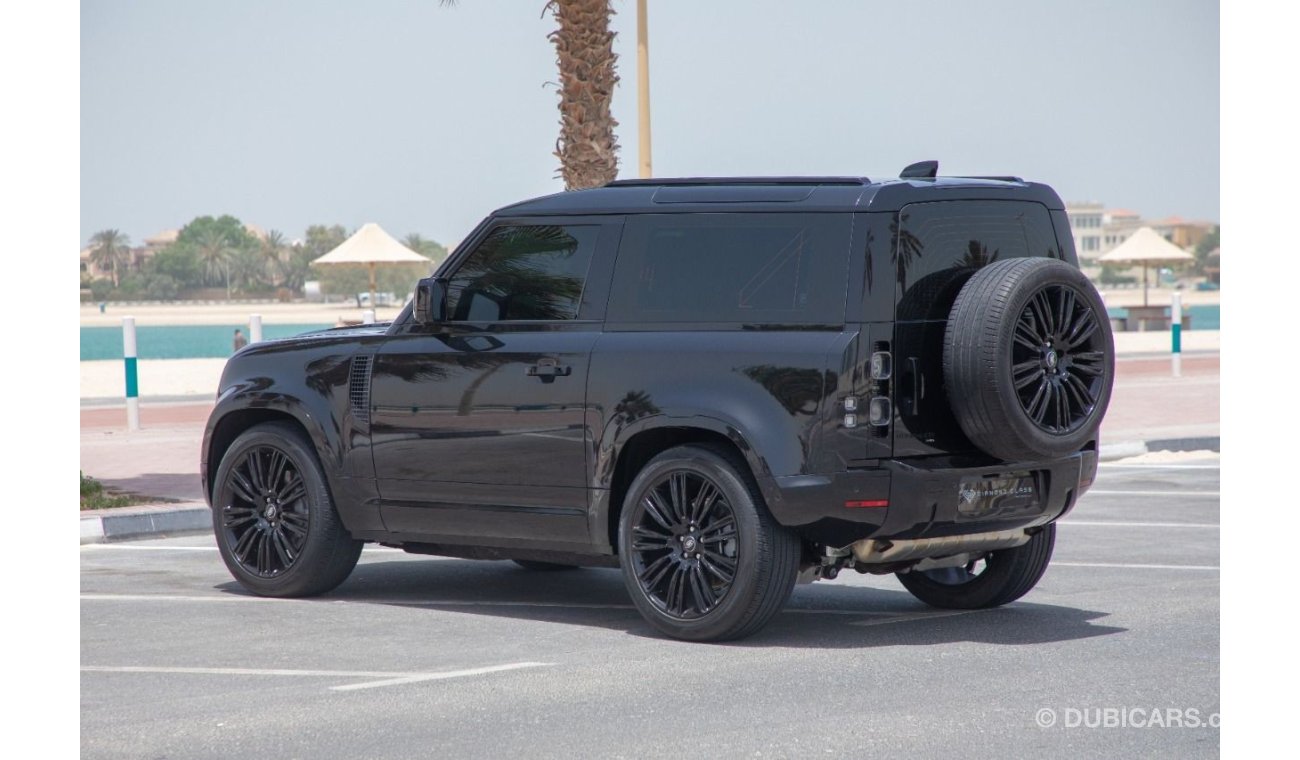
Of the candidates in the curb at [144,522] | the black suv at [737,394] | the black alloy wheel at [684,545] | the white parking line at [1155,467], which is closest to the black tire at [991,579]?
the black suv at [737,394]

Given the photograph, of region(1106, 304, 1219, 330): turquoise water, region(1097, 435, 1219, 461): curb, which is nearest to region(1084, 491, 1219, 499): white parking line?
region(1097, 435, 1219, 461): curb

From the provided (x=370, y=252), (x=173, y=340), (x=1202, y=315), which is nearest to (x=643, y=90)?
(x=370, y=252)

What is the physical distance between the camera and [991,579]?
8781 millimetres

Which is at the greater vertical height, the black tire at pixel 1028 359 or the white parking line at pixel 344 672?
the black tire at pixel 1028 359

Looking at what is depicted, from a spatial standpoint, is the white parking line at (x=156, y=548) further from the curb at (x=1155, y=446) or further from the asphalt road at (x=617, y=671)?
the curb at (x=1155, y=446)

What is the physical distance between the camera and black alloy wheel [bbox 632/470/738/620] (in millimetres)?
7809

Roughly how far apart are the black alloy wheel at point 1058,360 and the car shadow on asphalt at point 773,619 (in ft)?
3.33

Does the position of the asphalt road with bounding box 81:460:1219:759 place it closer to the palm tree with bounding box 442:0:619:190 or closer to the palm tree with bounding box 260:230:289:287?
the palm tree with bounding box 442:0:619:190

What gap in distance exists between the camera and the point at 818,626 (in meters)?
8.39

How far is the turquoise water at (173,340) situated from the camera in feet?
337

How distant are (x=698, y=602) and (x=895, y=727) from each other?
70.6 inches

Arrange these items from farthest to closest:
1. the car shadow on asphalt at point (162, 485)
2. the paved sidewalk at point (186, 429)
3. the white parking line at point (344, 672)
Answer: the paved sidewalk at point (186, 429) → the car shadow on asphalt at point (162, 485) → the white parking line at point (344, 672)

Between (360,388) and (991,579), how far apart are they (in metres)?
3.23
